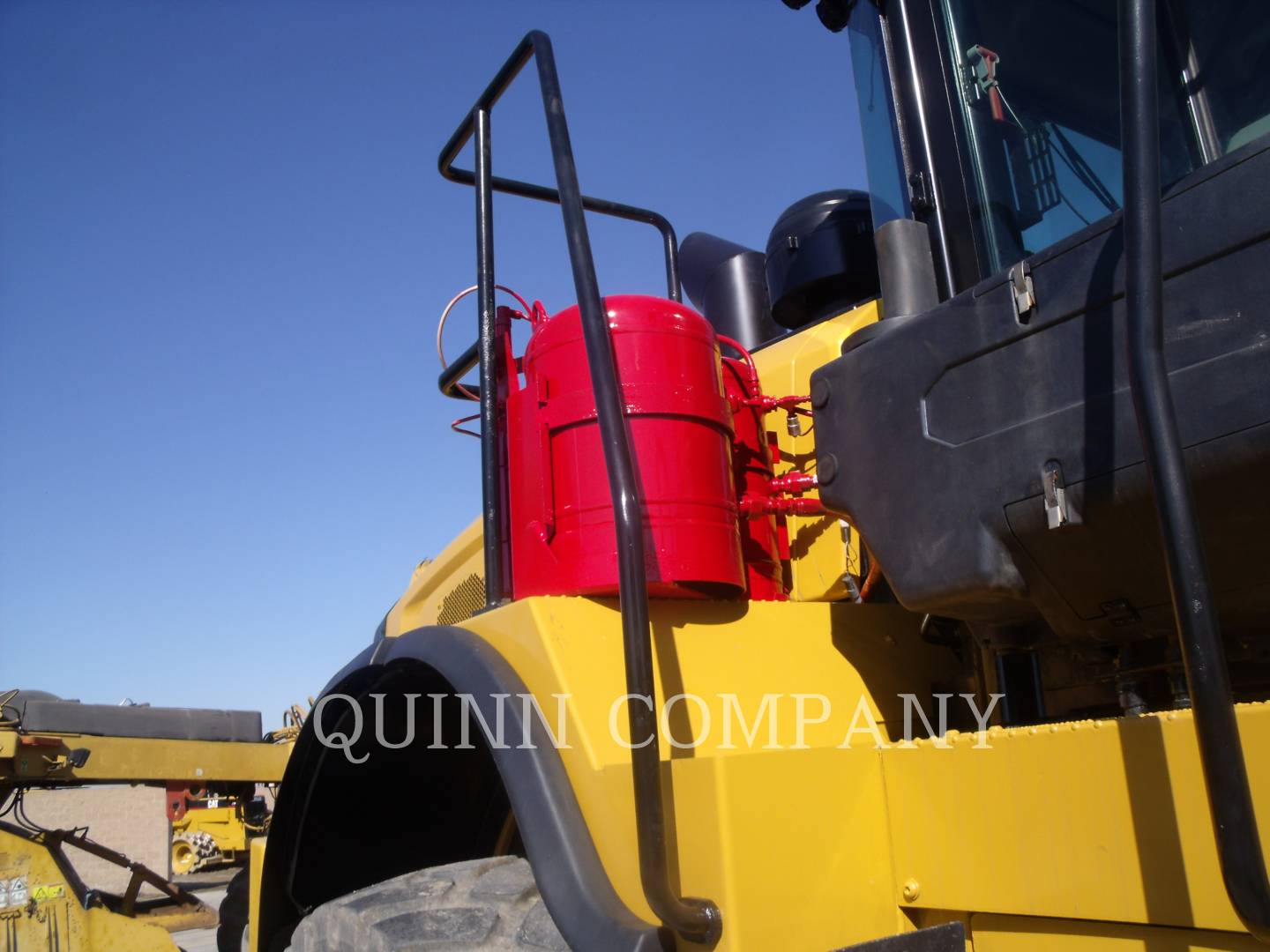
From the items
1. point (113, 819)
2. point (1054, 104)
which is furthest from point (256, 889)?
point (113, 819)

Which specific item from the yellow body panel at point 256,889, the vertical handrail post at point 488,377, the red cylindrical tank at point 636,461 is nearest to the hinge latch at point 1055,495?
the red cylindrical tank at point 636,461

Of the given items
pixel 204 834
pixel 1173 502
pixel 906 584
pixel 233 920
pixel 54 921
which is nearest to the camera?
pixel 1173 502

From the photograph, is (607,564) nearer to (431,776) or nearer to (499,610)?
(499,610)

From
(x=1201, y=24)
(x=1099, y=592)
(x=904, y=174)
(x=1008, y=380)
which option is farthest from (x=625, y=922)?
(x=1201, y=24)

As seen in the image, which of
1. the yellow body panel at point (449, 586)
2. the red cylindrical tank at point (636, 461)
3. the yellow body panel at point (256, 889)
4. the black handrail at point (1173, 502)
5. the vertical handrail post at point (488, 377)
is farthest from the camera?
the yellow body panel at point (449, 586)

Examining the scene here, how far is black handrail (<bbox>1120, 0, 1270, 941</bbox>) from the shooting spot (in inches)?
39.8

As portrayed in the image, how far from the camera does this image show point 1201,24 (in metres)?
1.68

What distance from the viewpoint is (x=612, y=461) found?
1.63m

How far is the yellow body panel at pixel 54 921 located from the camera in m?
6.93

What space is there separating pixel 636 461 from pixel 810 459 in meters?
0.58

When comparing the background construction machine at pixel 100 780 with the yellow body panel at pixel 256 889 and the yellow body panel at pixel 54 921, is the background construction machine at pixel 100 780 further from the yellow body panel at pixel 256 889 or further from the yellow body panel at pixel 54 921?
the yellow body panel at pixel 256 889

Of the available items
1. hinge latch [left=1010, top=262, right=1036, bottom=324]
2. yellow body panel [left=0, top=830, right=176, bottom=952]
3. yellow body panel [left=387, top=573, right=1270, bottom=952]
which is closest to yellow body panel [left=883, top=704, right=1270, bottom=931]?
yellow body panel [left=387, top=573, right=1270, bottom=952]

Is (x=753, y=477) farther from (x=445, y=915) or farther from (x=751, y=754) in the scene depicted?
(x=445, y=915)

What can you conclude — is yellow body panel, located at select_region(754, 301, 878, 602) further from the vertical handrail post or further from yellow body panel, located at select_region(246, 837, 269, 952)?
yellow body panel, located at select_region(246, 837, 269, 952)
